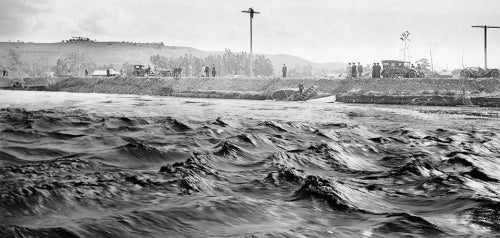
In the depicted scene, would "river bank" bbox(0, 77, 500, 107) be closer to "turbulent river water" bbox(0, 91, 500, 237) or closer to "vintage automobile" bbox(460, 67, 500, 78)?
"vintage automobile" bbox(460, 67, 500, 78)

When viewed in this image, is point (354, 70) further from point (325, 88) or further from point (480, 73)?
point (480, 73)

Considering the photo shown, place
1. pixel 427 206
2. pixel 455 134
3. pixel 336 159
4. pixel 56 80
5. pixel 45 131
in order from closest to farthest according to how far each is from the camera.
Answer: pixel 427 206
pixel 336 159
pixel 45 131
pixel 455 134
pixel 56 80

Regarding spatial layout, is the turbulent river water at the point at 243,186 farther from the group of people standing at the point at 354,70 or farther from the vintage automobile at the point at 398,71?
the group of people standing at the point at 354,70

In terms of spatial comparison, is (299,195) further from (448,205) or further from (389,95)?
(389,95)

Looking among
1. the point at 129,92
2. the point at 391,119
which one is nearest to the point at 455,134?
the point at 391,119

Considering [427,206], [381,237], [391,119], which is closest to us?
[381,237]

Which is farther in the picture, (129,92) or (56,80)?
(56,80)

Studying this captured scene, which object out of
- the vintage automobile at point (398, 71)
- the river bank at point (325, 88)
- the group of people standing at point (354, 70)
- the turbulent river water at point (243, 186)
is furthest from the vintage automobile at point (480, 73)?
the turbulent river water at point (243, 186)

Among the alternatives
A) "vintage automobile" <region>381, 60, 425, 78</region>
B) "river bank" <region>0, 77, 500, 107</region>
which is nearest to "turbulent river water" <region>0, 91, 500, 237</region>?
"river bank" <region>0, 77, 500, 107</region>
